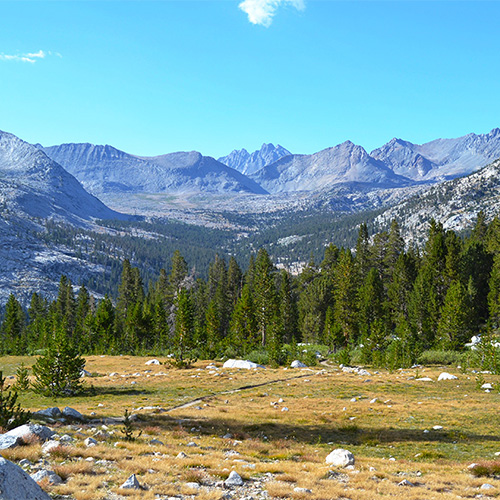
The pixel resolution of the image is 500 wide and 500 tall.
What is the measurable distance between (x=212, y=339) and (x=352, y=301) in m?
26.6

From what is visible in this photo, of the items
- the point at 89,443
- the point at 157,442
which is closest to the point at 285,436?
the point at 157,442

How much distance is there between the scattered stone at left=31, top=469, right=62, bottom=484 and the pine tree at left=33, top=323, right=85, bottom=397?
2372 cm

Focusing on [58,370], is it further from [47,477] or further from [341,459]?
[341,459]

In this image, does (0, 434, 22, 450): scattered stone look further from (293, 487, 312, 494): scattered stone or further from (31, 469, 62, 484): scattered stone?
(293, 487, 312, 494): scattered stone

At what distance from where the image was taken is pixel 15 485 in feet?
22.1

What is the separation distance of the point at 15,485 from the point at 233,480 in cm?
551

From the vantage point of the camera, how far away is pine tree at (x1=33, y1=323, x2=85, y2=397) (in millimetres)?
30438

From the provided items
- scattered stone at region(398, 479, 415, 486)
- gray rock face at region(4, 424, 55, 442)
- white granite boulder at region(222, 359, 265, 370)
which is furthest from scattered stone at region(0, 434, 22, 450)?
white granite boulder at region(222, 359, 265, 370)

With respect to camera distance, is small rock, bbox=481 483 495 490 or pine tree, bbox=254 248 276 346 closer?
small rock, bbox=481 483 495 490

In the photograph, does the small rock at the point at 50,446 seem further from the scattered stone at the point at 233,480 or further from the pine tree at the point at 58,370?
the pine tree at the point at 58,370

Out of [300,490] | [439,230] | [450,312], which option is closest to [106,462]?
[300,490]

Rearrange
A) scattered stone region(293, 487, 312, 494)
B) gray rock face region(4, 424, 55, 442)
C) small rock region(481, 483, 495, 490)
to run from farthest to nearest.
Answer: gray rock face region(4, 424, 55, 442) → small rock region(481, 483, 495, 490) → scattered stone region(293, 487, 312, 494)

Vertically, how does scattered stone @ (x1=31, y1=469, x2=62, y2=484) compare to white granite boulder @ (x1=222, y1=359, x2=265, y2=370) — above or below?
above

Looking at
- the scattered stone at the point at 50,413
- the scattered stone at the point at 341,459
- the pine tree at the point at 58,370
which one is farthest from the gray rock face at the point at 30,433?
the pine tree at the point at 58,370
